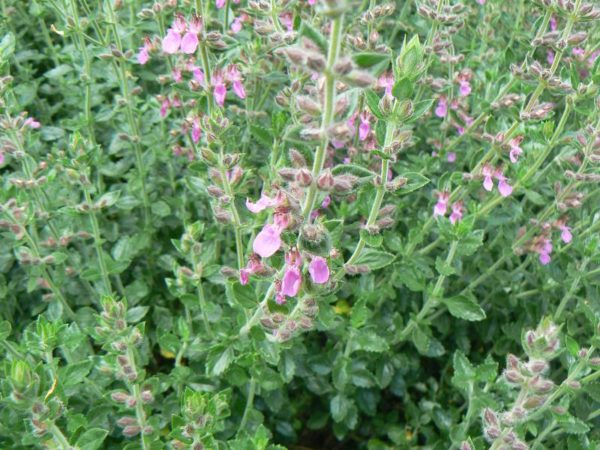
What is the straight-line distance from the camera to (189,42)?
2859mm

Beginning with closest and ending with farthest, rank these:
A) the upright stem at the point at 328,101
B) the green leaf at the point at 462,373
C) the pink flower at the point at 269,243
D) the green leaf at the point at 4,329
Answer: the upright stem at the point at 328,101 → the pink flower at the point at 269,243 → the green leaf at the point at 4,329 → the green leaf at the point at 462,373

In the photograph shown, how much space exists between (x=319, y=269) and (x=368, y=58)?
A: 733 millimetres

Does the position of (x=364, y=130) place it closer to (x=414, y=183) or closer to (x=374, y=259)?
(x=414, y=183)

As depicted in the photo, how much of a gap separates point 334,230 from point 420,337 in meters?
1.45

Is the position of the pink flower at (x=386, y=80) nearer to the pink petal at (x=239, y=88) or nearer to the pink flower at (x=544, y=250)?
the pink petal at (x=239, y=88)

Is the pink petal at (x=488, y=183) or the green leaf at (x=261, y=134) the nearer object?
the green leaf at (x=261, y=134)

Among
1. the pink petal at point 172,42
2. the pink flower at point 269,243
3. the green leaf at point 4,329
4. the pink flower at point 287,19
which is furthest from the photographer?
the pink flower at point 287,19

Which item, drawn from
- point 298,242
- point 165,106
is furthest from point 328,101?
point 165,106

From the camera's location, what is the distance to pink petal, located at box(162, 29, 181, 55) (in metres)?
2.94

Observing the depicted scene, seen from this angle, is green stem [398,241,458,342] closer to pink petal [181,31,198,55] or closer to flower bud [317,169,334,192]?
flower bud [317,169,334,192]

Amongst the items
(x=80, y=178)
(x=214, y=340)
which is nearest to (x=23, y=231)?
(x=80, y=178)

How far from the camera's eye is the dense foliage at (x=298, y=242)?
2.44m

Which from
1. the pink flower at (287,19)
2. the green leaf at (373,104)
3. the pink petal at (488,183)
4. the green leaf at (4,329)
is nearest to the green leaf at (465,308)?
the pink petal at (488,183)

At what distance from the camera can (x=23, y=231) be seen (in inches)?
128
